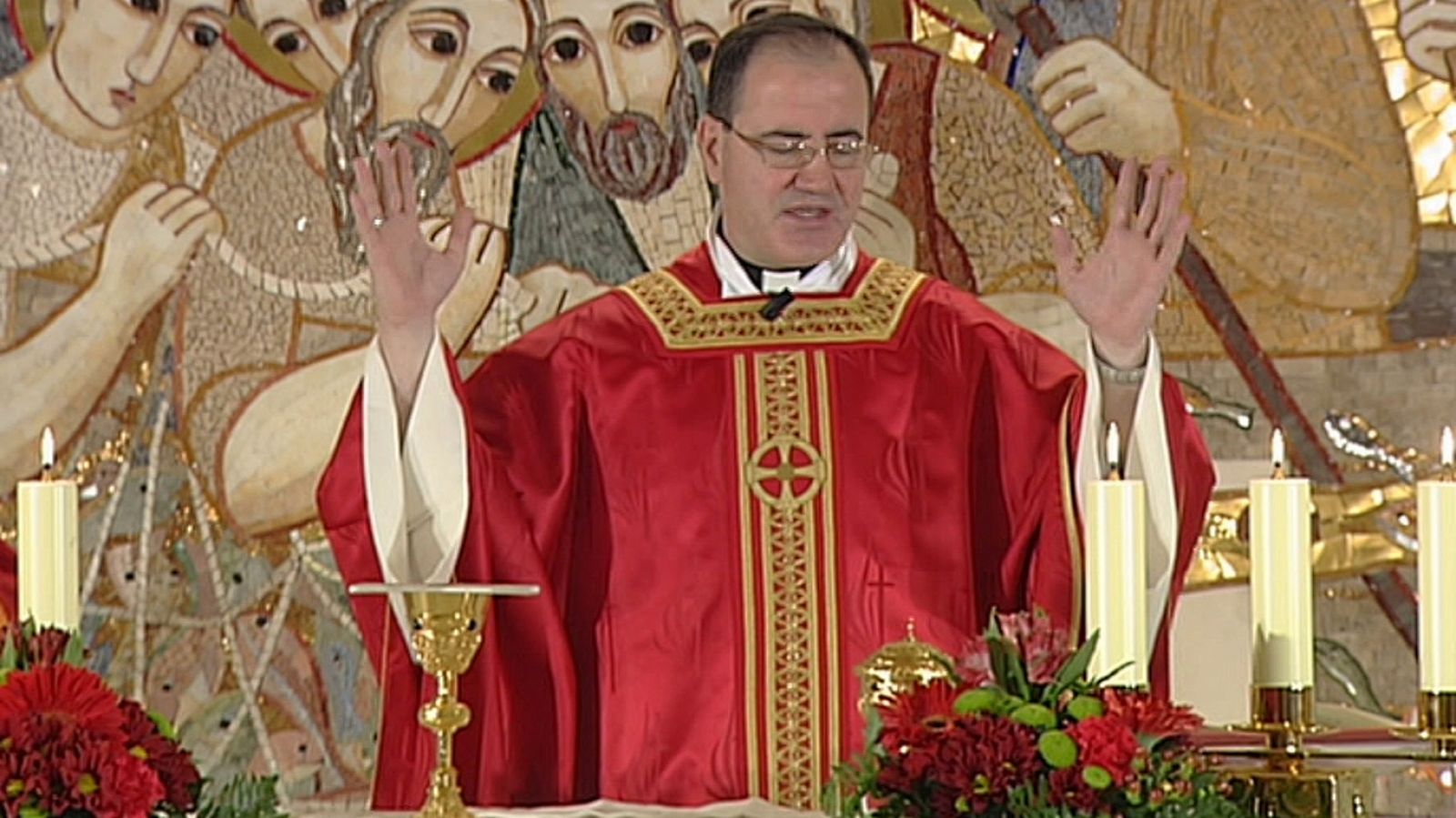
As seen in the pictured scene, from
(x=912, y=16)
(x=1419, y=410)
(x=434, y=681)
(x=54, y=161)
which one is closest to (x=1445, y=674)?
(x=434, y=681)

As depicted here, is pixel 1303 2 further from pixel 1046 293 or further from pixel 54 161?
pixel 54 161

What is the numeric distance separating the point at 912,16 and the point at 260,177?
59.3 inches

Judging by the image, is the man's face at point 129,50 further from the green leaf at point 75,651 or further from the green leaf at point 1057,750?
the green leaf at point 1057,750

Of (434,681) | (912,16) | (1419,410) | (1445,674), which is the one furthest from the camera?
(912,16)

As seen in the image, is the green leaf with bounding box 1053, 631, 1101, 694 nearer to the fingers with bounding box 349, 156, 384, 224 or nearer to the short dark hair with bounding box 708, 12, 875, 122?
the fingers with bounding box 349, 156, 384, 224

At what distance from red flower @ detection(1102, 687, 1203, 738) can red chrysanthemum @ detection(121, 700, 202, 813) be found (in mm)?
984

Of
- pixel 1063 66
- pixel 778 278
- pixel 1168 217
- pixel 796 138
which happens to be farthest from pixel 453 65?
pixel 1168 217

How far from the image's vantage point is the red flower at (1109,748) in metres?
2.84

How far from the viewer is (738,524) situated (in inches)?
200

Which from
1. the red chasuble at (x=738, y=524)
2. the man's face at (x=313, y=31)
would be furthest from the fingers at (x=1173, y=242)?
the man's face at (x=313, y=31)

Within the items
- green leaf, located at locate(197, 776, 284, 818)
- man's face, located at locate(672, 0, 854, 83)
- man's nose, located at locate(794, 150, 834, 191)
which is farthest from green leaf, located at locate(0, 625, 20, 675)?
man's face, located at locate(672, 0, 854, 83)

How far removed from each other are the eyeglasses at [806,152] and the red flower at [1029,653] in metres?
1.97

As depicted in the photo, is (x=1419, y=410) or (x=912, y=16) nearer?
(x=1419, y=410)

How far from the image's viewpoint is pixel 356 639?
6.30 metres
